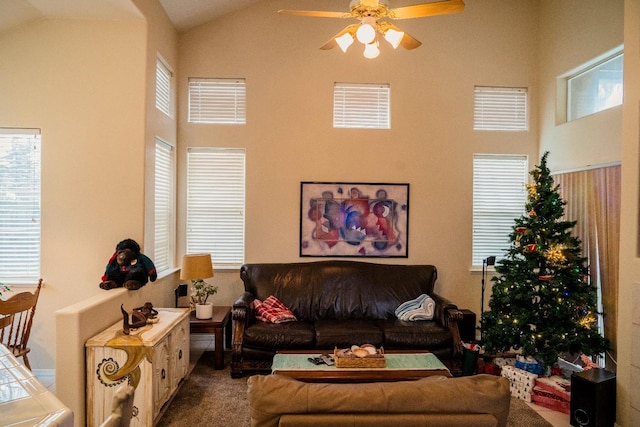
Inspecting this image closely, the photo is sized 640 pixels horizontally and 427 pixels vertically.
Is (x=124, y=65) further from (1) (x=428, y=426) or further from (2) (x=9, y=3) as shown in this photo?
(1) (x=428, y=426)

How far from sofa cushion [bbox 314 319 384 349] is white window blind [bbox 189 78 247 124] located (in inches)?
109

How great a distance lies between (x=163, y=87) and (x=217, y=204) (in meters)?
1.51

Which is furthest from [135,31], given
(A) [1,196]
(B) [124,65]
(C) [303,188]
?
(C) [303,188]

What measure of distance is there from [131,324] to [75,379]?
19.4 inches

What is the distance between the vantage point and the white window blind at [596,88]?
4074 millimetres

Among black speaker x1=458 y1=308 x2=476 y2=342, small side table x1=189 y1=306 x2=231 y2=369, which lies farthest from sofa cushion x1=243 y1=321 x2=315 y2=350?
black speaker x1=458 y1=308 x2=476 y2=342

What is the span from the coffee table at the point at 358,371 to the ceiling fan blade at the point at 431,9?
8.50 feet

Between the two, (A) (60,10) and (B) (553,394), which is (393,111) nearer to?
(B) (553,394)

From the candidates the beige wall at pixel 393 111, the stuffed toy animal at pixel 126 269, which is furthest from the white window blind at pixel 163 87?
the stuffed toy animal at pixel 126 269

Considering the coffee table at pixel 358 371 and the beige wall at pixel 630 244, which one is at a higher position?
the beige wall at pixel 630 244

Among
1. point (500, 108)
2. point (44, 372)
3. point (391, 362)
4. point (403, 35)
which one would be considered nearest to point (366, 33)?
point (403, 35)

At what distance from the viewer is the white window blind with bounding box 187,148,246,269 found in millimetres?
5102

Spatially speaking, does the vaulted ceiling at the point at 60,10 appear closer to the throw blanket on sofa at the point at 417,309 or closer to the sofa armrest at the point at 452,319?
the throw blanket on sofa at the point at 417,309

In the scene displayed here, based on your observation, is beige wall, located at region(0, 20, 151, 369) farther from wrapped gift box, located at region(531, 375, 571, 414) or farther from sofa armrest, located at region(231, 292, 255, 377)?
wrapped gift box, located at region(531, 375, 571, 414)
